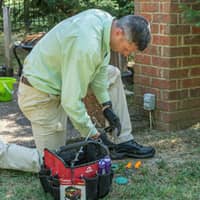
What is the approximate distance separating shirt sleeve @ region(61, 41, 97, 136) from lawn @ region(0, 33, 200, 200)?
713 millimetres

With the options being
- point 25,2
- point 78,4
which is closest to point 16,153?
point 78,4

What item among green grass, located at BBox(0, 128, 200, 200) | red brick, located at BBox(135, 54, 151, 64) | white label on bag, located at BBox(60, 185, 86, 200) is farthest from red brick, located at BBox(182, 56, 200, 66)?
white label on bag, located at BBox(60, 185, 86, 200)

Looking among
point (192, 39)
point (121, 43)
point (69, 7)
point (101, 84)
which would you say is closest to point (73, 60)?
point (121, 43)

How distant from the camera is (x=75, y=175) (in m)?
3.55

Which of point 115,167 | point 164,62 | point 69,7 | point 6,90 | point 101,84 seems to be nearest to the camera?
point 101,84

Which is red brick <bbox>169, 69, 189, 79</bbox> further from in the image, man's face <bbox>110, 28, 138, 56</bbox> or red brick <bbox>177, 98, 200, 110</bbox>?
man's face <bbox>110, 28, 138, 56</bbox>

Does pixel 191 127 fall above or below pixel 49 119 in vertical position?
below

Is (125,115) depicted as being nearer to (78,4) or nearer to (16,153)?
(16,153)

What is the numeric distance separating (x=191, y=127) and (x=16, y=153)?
6.87 feet

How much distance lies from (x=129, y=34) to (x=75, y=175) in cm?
96

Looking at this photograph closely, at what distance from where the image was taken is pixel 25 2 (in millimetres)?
10578

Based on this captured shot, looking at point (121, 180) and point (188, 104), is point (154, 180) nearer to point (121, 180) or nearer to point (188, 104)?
point (121, 180)

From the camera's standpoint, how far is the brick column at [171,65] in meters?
5.27

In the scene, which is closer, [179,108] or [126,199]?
[126,199]
